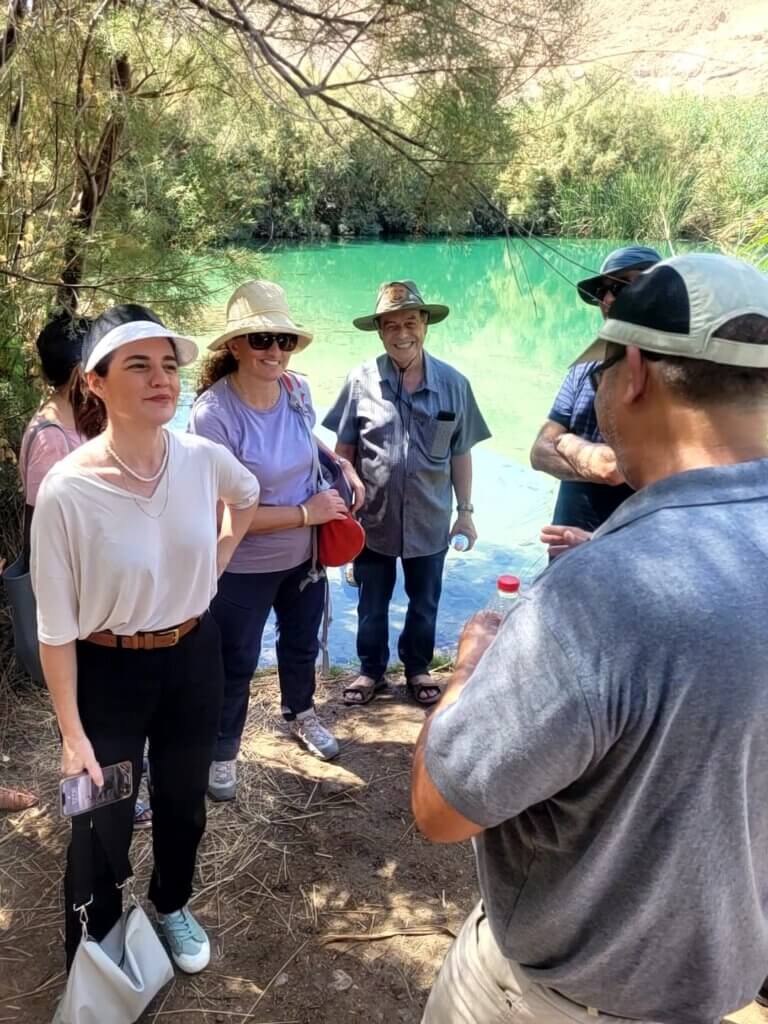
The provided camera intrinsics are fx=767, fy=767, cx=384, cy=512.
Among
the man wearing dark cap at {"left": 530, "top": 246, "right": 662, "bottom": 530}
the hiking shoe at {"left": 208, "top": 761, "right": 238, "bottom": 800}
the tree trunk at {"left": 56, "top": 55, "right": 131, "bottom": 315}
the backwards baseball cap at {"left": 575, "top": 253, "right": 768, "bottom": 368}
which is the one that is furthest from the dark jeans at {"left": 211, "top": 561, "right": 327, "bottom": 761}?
the backwards baseball cap at {"left": 575, "top": 253, "right": 768, "bottom": 368}

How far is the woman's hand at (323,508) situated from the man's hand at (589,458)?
0.72 metres

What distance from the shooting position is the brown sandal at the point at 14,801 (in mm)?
2438

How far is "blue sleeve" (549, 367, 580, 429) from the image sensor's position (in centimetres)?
248

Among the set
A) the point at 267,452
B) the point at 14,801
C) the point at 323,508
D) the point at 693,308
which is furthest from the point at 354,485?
the point at 693,308

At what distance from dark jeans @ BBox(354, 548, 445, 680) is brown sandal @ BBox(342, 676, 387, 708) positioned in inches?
1.2

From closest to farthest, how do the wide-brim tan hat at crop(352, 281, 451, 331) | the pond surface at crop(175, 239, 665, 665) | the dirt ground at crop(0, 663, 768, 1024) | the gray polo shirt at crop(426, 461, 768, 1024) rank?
the gray polo shirt at crop(426, 461, 768, 1024), the dirt ground at crop(0, 663, 768, 1024), the wide-brim tan hat at crop(352, 281, 451, 331), the pond surface at crop(175, 239, 665, 665)

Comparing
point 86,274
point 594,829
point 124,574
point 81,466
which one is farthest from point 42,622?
point 86,274

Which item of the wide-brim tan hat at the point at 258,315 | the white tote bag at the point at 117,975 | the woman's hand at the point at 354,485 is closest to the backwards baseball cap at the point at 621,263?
the wide-brim tan hat at the point at 258,315

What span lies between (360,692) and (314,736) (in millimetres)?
421

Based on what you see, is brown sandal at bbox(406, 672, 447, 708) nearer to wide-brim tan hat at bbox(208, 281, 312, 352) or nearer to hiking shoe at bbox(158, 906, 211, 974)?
hiking shoe at bbox(158, 906, 211, 974)

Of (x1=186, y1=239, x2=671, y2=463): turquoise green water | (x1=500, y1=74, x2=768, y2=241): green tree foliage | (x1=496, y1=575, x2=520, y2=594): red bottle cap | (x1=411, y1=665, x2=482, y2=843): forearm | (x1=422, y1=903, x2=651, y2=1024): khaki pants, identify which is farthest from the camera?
(x1=186, y1=239, x2=671, y2=463): turquoise green water

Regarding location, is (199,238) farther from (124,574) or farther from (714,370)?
(714,370)

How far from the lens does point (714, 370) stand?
82 centimetres

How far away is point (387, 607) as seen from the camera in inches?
122
